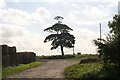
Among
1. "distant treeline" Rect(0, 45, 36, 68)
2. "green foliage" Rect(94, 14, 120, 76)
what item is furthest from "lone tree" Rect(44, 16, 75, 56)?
"green foliage" Rect(94, 14, 120, 76)

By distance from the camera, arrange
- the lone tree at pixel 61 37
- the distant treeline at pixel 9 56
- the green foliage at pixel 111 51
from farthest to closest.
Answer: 1. the lone tree at pixel 61 37
2. the distant treeline at pixel 9 56
3. the green foliage at pixel 111 51

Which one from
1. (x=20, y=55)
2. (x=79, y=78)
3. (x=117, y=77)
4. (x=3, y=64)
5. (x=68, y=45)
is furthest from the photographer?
(x=68, y=45)

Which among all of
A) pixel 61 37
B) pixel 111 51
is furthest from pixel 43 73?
pixel 61 37

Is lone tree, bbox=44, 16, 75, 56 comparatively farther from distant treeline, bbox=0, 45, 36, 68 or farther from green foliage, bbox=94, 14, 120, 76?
green foliage, bbox=94, 14, 120, 76

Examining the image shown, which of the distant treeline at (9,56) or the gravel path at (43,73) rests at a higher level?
the distant treeline at (9,56)

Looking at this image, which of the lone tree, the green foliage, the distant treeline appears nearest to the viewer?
the green foliage

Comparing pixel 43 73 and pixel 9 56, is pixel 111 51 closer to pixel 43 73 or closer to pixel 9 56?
pixel 43 73

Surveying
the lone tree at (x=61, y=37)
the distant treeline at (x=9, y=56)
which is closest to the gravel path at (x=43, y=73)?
the distant treeline at (x=9, y=56)

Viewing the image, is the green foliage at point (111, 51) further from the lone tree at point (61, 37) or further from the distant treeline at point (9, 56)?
the lone tree at point (61, 37)

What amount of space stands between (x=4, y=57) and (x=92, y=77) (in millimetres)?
12291

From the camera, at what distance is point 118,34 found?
2431 centimetres

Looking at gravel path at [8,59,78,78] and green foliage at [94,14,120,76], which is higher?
green foliage at [94,14,120,76]

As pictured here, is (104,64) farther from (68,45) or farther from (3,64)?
(68,45)

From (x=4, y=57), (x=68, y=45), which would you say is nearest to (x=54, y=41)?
(x=68, y=45)
